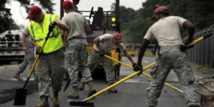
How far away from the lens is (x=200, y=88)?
10.2m

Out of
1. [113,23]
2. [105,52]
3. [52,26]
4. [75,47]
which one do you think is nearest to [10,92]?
[75,47]

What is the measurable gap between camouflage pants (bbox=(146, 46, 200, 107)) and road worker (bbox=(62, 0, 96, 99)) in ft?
7.61

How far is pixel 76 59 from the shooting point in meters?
8.37

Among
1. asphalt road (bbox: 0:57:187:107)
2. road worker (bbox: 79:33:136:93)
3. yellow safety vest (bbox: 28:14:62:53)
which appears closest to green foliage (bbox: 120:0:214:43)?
road worker (bbox: 79:33:136:93)

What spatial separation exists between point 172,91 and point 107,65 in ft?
5.78

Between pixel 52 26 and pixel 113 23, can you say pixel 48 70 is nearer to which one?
pixel 52 26

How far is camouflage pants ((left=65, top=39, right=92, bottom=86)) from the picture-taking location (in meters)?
8.31

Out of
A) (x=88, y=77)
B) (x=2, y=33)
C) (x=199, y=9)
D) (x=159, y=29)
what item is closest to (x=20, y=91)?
(x=88, y=77)

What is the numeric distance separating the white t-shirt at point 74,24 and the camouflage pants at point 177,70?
259 cm

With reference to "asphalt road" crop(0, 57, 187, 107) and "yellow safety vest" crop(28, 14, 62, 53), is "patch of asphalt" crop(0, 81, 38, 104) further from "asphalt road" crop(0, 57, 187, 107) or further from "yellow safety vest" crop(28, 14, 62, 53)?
"yellow safety vest" crop(28, 14, 62, 53)

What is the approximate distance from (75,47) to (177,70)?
2863 mm

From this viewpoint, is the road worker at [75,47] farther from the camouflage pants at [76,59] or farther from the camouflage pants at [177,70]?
the camouflage pants at [177,70]

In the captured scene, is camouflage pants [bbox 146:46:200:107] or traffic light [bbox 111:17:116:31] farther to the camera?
traffic light [bbox 111:17:116:31]

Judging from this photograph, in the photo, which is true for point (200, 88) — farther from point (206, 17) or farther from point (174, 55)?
point (206, 17)
